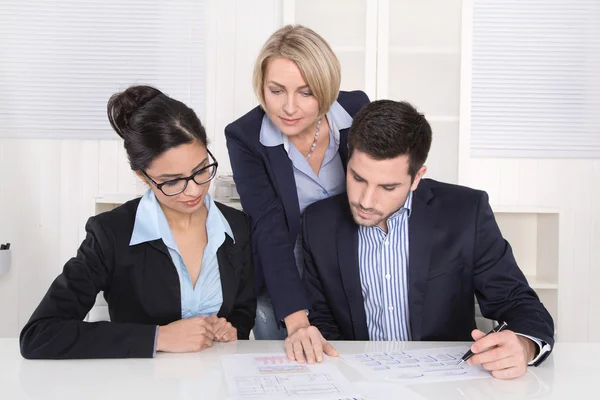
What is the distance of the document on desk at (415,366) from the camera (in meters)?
1.40

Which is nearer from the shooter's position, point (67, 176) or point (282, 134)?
point (282, 134)

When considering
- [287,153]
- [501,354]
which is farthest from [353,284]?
[501,354]

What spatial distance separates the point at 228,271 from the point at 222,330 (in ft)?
0.83

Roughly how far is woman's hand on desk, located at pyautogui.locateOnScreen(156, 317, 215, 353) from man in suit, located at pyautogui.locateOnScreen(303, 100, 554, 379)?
48cm

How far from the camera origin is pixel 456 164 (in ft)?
11.1

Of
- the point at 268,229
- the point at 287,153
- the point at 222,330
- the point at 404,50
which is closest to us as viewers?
the point at 222,330

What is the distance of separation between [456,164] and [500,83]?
69 centimetres

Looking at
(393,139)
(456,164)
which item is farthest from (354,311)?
(456,164)

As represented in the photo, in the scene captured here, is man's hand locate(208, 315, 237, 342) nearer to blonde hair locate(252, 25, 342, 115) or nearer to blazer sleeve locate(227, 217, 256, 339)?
blazer sleeve locate(227, 217, 256, 339)

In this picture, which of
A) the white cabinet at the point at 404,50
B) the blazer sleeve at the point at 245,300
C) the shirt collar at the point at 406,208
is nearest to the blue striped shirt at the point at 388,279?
the shirt collar at the point at 406,208

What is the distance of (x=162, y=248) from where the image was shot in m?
1.85

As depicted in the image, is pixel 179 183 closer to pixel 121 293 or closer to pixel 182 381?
pixel 121 293

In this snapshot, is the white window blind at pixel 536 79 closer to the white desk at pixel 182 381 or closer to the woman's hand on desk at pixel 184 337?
the white desk at pixel 182 381

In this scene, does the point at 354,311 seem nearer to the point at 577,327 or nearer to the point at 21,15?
the point at 577,327
